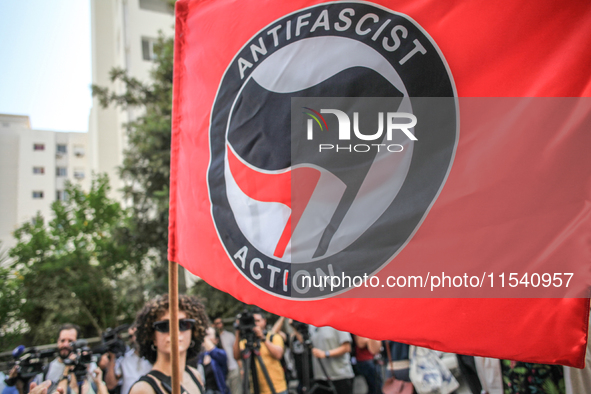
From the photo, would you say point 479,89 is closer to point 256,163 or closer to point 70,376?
point 256,163

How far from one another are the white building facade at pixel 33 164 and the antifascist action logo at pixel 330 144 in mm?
26111

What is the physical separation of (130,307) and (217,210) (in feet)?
33.5

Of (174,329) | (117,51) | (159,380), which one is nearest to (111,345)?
(159,380)

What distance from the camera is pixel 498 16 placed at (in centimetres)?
140

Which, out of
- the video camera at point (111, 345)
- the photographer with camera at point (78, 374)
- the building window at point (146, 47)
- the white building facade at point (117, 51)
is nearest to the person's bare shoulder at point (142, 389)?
the photographer with camera at point (78, 374)

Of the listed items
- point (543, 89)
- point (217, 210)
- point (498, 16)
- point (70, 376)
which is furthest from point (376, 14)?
point (70, 376)

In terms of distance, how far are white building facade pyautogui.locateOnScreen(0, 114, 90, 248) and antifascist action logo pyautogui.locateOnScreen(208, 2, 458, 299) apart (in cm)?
2611

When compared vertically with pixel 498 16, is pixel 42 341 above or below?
below

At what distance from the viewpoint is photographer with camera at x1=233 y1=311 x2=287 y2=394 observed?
140 inches

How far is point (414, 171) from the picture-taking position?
4.98 ft

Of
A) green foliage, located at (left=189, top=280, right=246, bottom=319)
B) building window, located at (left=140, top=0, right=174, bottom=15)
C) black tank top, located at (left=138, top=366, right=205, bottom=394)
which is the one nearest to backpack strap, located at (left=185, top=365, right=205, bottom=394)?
black tank top, located at (left=138, top=366, right=205, bottom=394)

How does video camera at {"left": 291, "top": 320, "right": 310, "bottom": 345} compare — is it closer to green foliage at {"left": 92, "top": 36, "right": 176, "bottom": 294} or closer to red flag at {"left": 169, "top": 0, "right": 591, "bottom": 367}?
red flag at {"left": 169, "top": 0, "right": 591, "bottom": 367}

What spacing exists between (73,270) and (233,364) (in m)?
7.86

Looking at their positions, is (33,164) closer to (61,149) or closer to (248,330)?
(61,149)
